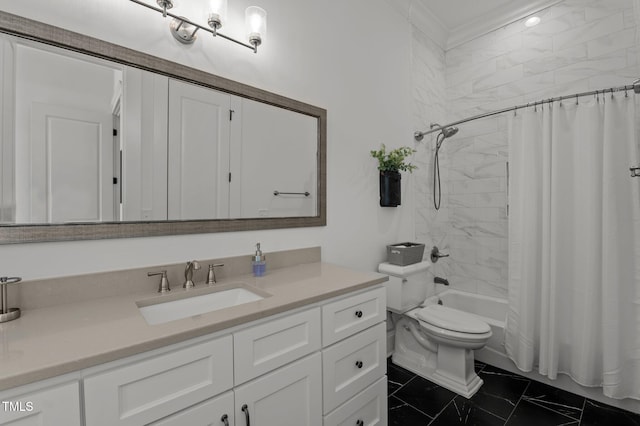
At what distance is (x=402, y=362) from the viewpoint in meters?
2.20

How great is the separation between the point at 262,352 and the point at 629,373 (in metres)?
2.13

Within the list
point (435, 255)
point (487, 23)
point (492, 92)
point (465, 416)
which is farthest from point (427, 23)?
point (465, 416)

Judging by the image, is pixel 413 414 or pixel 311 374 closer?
pixel 311 374

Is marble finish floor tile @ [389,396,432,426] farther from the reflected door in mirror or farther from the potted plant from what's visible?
the reflected door in mirror

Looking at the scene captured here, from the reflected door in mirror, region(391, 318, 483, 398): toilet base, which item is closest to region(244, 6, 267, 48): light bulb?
the reflected door in mirror

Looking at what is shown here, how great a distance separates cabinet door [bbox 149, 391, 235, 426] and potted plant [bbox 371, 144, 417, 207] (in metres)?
1.63

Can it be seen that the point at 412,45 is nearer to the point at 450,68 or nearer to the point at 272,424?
the point at 450,68

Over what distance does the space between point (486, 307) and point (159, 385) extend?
260cm

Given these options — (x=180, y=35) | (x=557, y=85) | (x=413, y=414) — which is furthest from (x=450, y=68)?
(x=413, y=414)

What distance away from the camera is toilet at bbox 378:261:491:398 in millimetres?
1836

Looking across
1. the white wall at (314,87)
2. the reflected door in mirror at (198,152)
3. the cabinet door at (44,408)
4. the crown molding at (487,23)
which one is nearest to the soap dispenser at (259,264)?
the white wall at (314,87)

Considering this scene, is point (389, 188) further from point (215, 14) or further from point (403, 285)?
point (215, 14)

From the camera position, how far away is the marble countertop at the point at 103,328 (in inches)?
24.9

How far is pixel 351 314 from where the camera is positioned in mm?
1257
